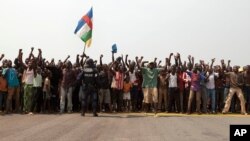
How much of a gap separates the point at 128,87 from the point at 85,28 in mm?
3112

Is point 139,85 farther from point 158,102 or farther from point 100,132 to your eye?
point 100,132

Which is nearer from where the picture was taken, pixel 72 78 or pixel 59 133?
pixel 59 133

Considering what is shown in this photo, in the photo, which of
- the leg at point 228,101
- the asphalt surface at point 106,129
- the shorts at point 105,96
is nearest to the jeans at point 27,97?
the asphalt surface at point 106,129

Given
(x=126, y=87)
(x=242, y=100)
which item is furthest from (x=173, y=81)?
(x=242, y=100)

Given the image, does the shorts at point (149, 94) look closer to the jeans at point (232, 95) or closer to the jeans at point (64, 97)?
the jeans at point (64, 97)

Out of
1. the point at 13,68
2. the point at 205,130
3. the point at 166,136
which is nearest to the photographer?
the point at 166,136

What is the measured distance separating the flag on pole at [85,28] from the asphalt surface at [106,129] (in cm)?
464

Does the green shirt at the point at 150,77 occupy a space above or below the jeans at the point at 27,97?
above

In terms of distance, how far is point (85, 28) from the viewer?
19.6 m

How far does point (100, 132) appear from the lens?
1200cm

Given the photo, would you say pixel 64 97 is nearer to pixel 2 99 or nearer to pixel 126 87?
pixel 2 99

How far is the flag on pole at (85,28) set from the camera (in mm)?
19422

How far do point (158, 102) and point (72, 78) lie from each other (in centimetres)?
383

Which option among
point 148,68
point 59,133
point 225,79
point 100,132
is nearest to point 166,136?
point 100,132
